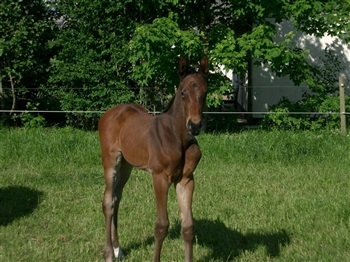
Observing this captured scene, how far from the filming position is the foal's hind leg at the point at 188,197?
15.4 feet

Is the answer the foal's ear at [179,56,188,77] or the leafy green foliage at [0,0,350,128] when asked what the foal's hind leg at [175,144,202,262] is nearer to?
the foal's ear at [179,56,188,77]

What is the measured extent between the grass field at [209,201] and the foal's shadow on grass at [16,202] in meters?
0.01

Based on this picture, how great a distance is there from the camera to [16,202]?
7.65 meters

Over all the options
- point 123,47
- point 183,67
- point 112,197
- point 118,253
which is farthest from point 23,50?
point 183,67

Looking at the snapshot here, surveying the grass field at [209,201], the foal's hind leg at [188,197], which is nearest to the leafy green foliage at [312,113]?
the grass field at [209,201]

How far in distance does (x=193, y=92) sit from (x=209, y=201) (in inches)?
135

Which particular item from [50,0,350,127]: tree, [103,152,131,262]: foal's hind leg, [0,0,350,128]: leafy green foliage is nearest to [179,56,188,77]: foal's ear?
[103,152,131,262]: foal's hind leg

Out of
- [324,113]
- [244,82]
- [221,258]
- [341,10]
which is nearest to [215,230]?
[221,258]

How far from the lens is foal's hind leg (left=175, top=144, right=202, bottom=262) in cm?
471

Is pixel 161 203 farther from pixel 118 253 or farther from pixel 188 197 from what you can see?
pixel 118 253

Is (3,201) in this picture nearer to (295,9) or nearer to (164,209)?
(164,209)

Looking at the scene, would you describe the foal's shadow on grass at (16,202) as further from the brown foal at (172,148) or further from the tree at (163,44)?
the tree at (163,44)

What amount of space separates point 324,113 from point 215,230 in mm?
7654

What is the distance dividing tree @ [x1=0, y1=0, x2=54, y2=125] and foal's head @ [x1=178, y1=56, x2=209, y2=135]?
978cm
